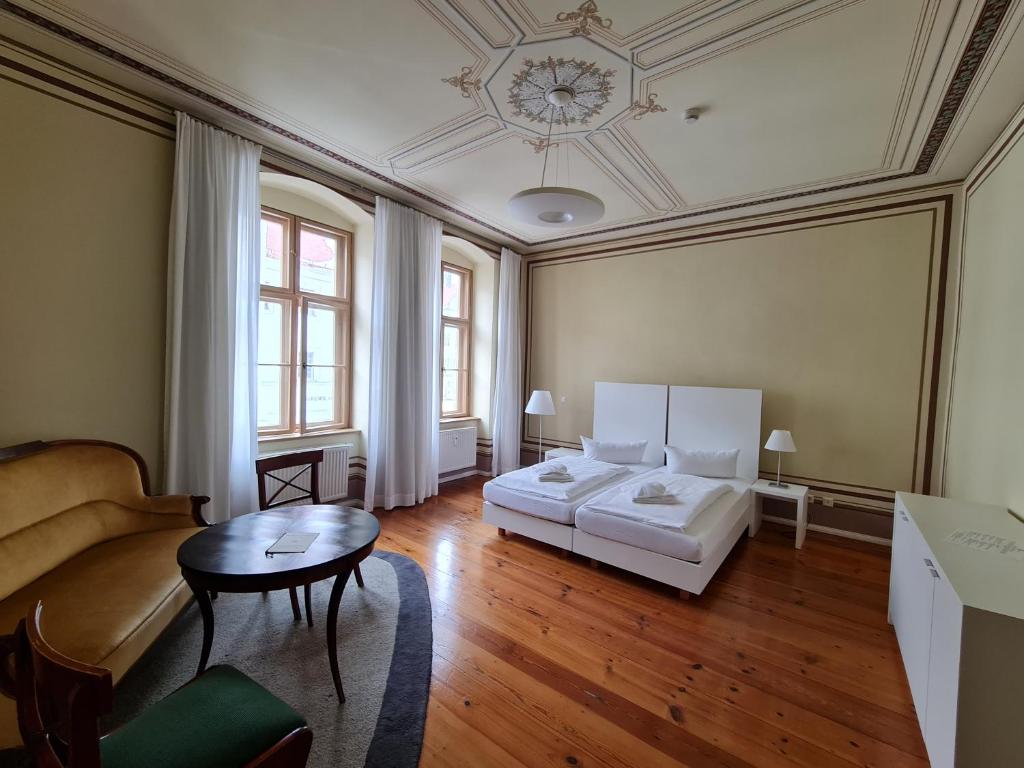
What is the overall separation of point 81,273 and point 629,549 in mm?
3668

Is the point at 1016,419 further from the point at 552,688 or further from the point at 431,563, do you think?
the point at 431,563

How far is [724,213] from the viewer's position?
4.09 metres

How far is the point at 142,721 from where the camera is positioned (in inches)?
46.5

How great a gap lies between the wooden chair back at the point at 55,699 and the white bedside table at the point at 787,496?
13.3 feet

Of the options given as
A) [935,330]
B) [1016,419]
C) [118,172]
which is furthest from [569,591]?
[118,172]

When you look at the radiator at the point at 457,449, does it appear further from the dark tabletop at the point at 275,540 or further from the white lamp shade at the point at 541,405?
the dark tabletop at the point at 275,540

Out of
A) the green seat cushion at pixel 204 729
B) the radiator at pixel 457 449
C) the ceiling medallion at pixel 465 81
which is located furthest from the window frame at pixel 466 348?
the green seat cushion at pixel 204 729

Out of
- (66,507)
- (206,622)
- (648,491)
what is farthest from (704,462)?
(66,507)

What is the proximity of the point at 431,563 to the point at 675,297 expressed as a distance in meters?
3.56

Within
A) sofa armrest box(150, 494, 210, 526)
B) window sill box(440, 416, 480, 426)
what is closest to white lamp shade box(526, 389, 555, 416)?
window sill box(440, 416, 480, 426)

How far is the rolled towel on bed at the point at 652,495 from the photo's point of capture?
9.92 ft

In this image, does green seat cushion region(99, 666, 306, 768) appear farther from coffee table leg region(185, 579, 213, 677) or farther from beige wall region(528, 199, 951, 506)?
→ beige wall region(528, 199, 951, 506)

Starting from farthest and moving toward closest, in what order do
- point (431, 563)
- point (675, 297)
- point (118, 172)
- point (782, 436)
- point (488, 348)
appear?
1. point (488, 348)
2. point (675, 297)
3. point (782, 436)
4. point (431, 563)
5. point (118, 172)

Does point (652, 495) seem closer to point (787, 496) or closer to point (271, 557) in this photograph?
point (787, 496)
